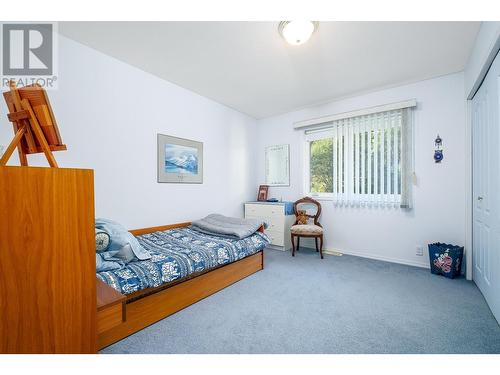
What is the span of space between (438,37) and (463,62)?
0.74 meters

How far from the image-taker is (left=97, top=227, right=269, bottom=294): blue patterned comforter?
5.32 ft

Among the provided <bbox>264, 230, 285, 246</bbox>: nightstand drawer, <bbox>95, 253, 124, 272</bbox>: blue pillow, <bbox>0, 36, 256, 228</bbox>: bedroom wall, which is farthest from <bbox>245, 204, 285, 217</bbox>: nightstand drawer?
<bbox>95, 253, 124, 272</bbox>: blue pillow

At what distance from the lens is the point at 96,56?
239cm

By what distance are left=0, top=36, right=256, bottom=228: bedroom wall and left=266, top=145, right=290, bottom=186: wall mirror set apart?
3.33ft

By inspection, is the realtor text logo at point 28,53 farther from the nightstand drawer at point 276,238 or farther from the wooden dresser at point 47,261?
the nightstand drawer at point 276,238

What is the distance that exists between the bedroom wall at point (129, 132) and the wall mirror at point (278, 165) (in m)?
1.02

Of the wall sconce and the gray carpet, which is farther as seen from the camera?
the wall sconce

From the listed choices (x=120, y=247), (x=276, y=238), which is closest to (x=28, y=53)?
(x=120, y=247)

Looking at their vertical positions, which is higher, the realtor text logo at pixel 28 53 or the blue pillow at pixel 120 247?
the realtor text logo at pixel 28 53

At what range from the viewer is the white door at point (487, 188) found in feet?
5.79

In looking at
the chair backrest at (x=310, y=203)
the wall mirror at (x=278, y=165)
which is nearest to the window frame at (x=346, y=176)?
the chair backrest at (x=310, y=203)

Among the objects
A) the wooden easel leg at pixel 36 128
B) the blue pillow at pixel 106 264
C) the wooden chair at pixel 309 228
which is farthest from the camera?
the wooden chair at pixel 309 228

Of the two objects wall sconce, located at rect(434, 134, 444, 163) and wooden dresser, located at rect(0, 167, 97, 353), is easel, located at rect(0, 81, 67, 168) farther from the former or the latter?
wall sconce, located at rect(434, 134, 444, 163)

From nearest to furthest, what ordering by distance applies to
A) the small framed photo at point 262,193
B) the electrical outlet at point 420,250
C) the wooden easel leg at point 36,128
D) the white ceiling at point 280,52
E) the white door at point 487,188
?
the wooden easel leg at point 36,128 → the white door at point 487,188 → the white ceiling at point 280,52 → the electrical outlet at point 420,250 → the small framed photo at point 262,193
